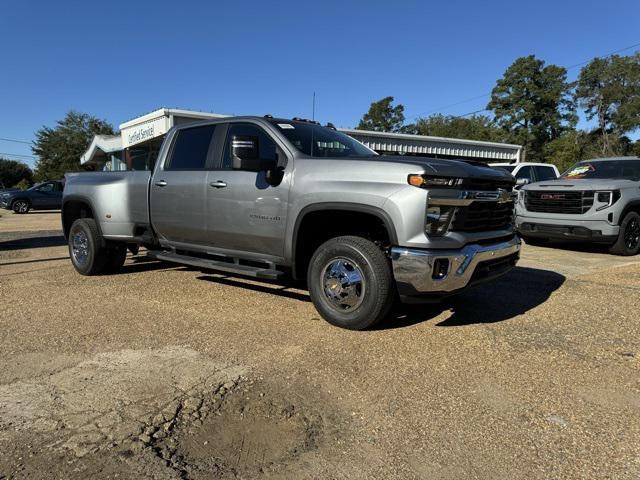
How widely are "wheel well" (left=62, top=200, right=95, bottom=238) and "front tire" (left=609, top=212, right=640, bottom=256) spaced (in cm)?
887

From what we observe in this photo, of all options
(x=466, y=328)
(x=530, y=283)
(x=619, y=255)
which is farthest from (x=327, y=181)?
(x=619, y=255)

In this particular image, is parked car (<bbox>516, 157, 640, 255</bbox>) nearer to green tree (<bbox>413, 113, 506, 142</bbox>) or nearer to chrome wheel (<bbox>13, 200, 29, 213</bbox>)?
chrome wheel (<bbox>13, 200, 29, 213</bbox>)

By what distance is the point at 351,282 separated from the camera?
4348mm

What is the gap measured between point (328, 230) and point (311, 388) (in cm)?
187

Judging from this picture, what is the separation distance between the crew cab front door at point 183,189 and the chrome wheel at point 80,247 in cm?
145

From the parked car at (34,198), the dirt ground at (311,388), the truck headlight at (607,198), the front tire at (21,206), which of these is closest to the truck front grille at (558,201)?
the truck headlight at (607,198)

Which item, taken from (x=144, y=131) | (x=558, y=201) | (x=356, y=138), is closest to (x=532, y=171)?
(x=558, y=201)

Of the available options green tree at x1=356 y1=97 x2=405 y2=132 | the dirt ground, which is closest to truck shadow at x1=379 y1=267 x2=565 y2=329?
the dirt ground

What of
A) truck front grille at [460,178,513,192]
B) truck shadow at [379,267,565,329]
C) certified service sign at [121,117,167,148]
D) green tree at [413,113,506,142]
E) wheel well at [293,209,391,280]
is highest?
green tree at [413,113,506,142]

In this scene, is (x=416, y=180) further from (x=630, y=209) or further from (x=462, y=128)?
(x=462, y=128)

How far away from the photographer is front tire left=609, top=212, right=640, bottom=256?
8891 mm

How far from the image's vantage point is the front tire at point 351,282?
417cm

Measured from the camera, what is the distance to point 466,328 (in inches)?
179

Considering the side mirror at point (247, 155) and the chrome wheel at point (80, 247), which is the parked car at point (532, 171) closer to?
the side mirror at point (247, 155)
